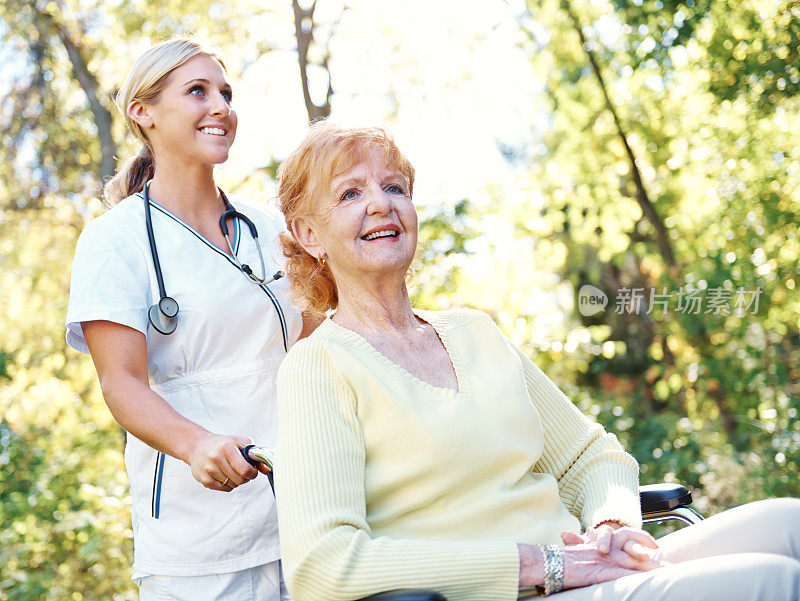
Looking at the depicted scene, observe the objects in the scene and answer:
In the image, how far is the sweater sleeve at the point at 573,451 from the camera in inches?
70.1

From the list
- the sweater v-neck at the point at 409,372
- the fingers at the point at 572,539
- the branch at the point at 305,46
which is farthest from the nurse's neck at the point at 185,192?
the branch at the point at 305,46

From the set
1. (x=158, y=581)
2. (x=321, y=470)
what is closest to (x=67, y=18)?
(x=158, y=581)

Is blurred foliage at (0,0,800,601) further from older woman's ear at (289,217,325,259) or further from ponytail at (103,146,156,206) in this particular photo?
older woman's ear at (289,217,325,259)

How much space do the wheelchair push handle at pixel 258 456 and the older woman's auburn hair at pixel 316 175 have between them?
1.42 ft

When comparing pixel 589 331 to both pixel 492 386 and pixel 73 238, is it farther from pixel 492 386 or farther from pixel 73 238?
pixel 73 238

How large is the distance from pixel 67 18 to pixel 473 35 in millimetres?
2904

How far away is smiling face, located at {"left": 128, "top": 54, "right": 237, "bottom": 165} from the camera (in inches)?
79.3

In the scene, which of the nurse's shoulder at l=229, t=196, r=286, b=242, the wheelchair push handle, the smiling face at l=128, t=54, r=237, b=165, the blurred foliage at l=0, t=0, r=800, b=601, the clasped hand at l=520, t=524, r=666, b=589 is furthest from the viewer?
the blurred foliage at l=0, t=0, r=800, b=601

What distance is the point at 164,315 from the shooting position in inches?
72.4

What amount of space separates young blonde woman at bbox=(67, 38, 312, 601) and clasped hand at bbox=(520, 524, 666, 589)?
725 millimetres

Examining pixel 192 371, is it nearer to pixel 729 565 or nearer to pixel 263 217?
pixel 263 217

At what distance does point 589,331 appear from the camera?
4414mm

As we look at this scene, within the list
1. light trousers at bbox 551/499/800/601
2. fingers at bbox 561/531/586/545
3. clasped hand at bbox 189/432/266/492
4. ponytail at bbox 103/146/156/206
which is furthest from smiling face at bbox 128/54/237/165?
light trousers at bbox 551/499/800/601

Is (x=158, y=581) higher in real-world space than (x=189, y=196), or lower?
lower
